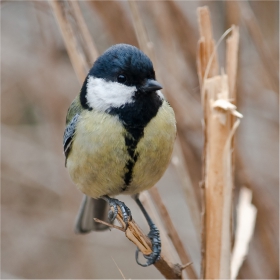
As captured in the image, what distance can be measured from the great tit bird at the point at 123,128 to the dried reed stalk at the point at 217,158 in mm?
166

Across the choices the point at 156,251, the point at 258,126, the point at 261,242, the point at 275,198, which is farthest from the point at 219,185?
the point at 258,126

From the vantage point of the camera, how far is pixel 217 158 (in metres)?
1.18

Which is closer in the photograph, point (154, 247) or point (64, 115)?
point (154, 247)

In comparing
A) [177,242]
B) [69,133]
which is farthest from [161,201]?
[69,133]

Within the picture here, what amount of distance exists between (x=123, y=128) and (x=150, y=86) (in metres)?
0.14

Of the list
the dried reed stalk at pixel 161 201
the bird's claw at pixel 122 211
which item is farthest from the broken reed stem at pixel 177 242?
the bird's claw at pixel 122 211

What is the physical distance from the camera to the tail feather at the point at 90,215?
5.58 feet

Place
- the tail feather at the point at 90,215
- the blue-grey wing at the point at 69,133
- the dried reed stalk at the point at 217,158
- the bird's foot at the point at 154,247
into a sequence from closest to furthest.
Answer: the dried reed stalk at the point at 217,158 → the bird's foot at the point at 154,247 → the blue-grey wing at the point at 69,133 → the tail feather at the point at 90,215

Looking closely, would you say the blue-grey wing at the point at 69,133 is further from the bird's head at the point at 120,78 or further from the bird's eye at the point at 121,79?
the bird's eye at the point at 121,79

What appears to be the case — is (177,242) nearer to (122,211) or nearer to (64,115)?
(122,211)

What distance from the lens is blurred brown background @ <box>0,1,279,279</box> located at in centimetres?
172

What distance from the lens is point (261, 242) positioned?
173 cm

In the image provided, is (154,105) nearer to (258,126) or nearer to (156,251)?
(156,251)

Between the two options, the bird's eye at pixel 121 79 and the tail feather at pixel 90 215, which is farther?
the tail feather at pixel 90 215
